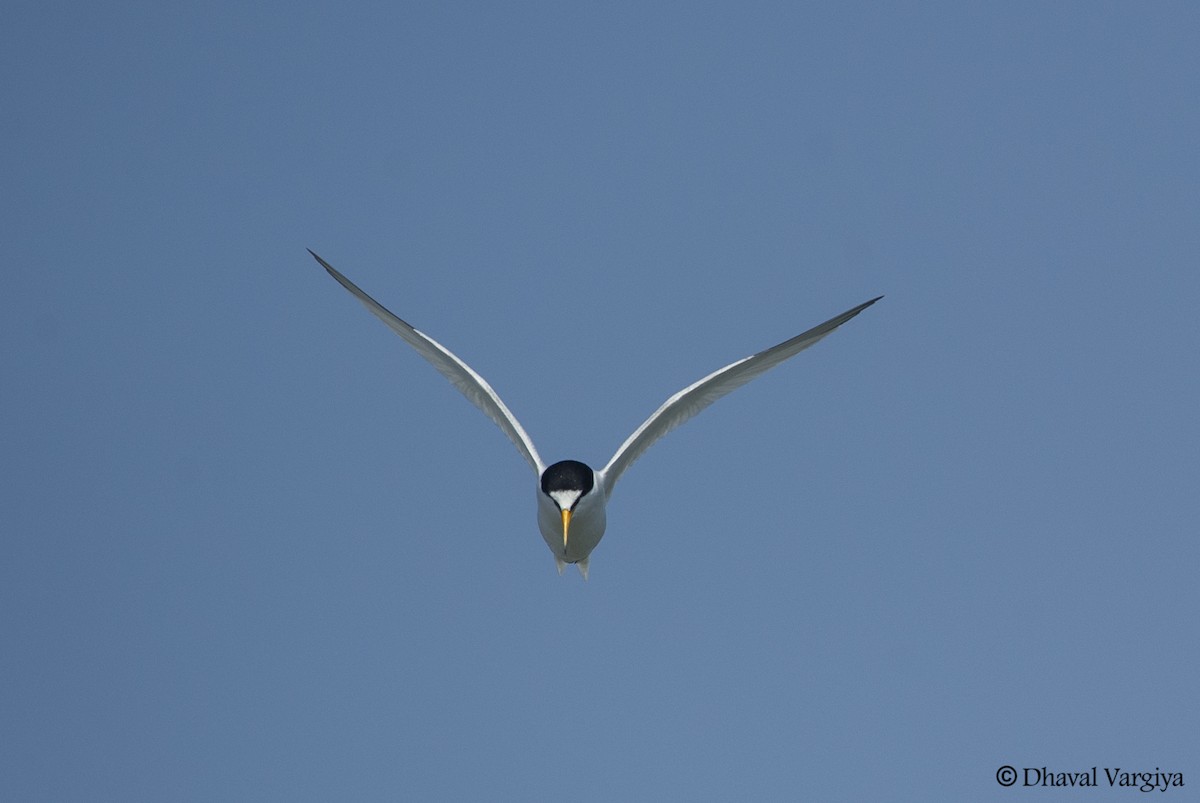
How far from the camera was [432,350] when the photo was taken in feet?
59.4

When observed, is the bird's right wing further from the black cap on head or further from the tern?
the black cap on head

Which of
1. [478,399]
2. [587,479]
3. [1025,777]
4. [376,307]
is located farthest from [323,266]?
[1025,777]

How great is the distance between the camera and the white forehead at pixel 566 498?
52.6 ft

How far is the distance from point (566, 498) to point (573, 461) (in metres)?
0.51

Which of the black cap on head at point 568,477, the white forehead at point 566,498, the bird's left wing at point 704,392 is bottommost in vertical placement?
the white forehead at point 566,498

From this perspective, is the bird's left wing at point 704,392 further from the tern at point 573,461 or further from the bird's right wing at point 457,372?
the bird's right wing at point 457,372

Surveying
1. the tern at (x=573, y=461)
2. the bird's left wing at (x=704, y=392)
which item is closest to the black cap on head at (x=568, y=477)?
the tern at (x=573, y=461)

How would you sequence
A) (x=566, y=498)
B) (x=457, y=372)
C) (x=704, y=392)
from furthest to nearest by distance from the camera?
(x=457, y=372) < (x=704, y=392) < (x=566, y=498)

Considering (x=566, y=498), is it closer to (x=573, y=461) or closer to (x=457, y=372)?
(x=573, y=461)

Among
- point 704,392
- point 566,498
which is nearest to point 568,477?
point 566,498

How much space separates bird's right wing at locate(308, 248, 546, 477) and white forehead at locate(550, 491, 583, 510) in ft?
3.82

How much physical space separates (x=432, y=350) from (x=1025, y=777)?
29.4 feet

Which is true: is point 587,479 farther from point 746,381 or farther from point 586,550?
point 746,381

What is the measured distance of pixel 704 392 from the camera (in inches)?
674
